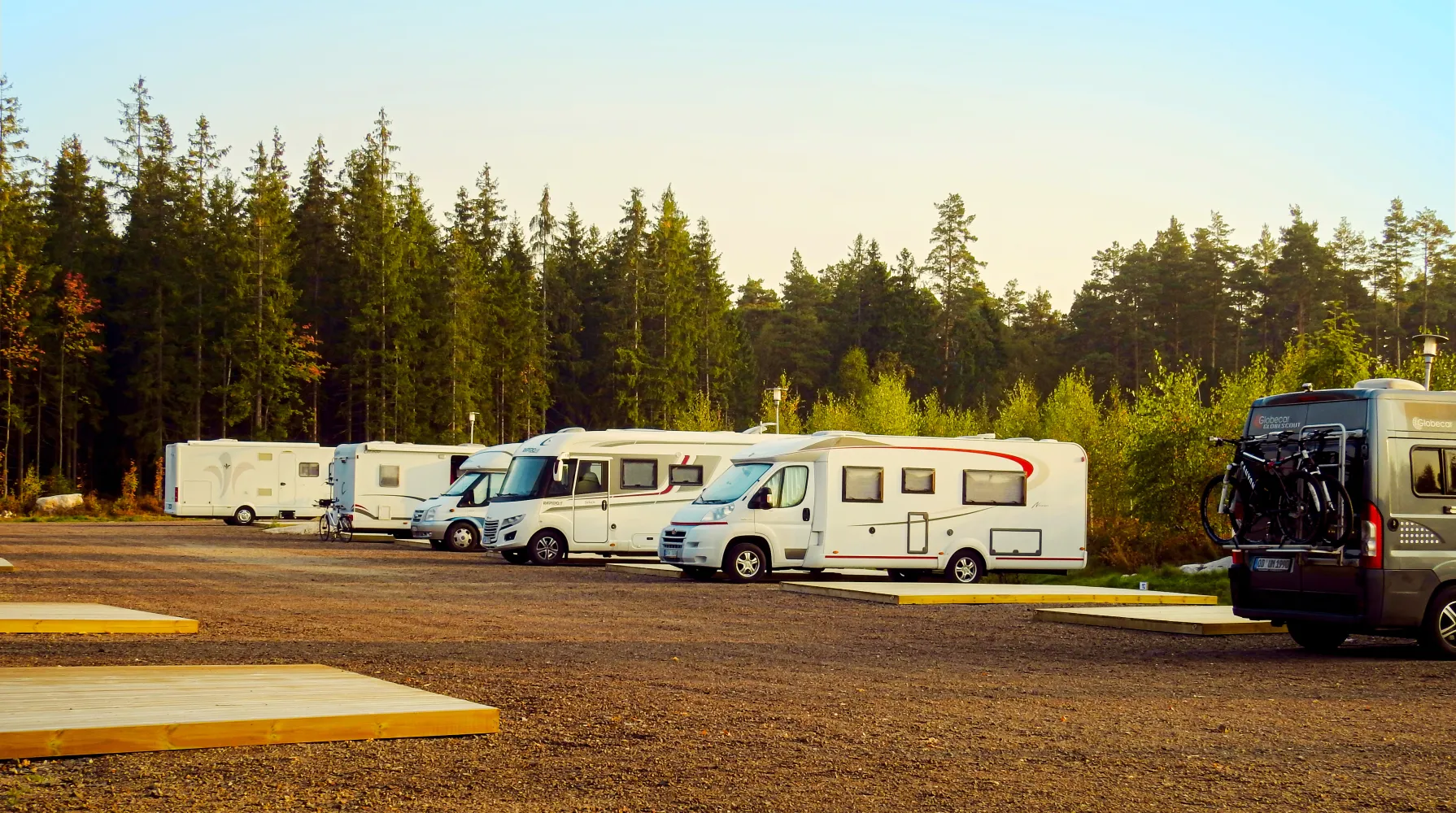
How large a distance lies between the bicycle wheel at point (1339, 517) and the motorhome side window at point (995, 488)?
1139 centimetres

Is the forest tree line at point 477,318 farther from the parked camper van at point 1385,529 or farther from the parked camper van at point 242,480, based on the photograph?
the parked camper van at point 1385,529

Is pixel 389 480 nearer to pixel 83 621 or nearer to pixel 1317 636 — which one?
pixel 83 621

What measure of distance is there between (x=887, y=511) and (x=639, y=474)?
19.3 feet

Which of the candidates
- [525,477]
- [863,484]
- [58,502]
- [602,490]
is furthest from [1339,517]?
[58,502]

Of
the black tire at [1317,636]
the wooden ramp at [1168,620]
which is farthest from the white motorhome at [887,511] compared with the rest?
the black tire at [1317,636]

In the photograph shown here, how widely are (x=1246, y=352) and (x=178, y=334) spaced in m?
59.8

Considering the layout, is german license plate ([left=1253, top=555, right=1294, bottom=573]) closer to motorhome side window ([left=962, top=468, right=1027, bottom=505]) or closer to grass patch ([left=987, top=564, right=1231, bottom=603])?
grass patch ([left=987, top=564, right=1231, bottom=603])

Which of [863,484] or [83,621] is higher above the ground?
[863,484]

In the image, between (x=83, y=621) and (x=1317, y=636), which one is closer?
(x=83, y=621)

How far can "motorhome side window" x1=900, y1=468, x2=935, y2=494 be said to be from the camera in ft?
75.8

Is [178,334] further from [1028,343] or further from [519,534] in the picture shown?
[1028,343]

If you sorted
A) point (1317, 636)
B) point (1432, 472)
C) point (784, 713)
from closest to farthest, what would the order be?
point (784, 713)
point (1432, 472)
point (1317, 636)

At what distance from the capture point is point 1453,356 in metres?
26.2

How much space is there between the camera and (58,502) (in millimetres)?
54344
